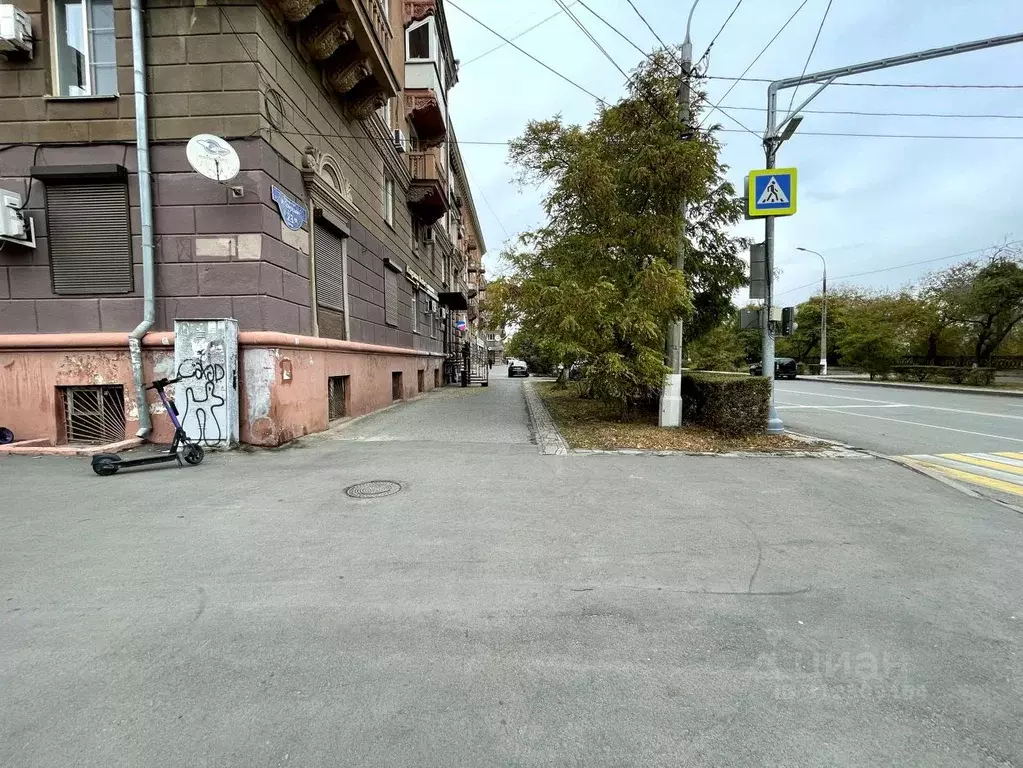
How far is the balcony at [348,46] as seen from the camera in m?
8.48

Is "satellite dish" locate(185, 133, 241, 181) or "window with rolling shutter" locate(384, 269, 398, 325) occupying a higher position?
"satellite dish" locate(185, 133, 241, 181)

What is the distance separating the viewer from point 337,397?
34.3 ft

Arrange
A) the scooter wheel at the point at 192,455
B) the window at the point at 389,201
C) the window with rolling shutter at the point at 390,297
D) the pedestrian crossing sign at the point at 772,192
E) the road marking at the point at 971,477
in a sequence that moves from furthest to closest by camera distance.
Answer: the window at the point at 389,201
the window with rolling shutter at the point at 390,297
the pedestrian crossing sign at the point at 772,192
the scooter wheel at the point at 192,455
the road marking at the point at 971,477

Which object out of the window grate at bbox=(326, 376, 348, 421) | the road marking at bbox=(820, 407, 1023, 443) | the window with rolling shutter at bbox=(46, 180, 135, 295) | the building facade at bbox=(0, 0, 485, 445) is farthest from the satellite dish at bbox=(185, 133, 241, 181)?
the road marking at bbox=(820, 407, 1023, 443)

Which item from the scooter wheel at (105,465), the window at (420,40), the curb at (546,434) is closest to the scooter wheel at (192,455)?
the scooter wheel at (105,465)

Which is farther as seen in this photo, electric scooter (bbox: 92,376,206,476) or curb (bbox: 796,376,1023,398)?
curb (bbox: 796,376,1023,398)

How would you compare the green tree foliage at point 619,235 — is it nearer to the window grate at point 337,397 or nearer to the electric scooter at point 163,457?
the window grate at point 337,397

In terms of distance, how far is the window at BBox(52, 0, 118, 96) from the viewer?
776 centimetres

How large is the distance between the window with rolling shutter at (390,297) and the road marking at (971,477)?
12.0 m

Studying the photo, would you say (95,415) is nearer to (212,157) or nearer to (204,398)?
(204,398)

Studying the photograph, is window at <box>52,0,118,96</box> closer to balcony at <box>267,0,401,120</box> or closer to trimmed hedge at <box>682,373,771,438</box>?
balcony at <box>267,0,401,120</box>

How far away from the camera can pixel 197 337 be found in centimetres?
751

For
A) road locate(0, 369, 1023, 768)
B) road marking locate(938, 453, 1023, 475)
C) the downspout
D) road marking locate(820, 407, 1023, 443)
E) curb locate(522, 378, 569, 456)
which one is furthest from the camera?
road marking locate(820, 407, 1023, 443)

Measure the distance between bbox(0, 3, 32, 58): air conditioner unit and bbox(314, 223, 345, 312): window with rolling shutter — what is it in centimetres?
478
